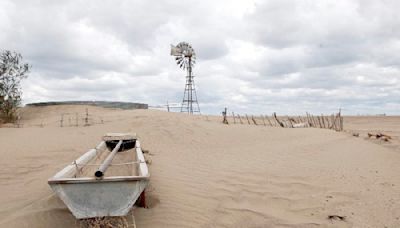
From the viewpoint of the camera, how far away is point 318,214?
4.80 m

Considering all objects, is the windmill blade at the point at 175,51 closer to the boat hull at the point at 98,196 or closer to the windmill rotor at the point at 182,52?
the windmill rotor at the point at 182,52

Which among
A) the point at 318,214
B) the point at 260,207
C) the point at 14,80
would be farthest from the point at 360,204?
the point at 14,80

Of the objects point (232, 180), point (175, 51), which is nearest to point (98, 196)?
point (232, 180)

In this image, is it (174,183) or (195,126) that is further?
(195,126)

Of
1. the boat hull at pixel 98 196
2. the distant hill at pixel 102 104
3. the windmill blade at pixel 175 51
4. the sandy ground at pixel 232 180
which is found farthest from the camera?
the windmill blade at pixel 175 51

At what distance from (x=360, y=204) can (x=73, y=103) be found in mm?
19055

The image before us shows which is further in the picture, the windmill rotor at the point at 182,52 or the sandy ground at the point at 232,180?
the windmill rotor at the point at 182,52

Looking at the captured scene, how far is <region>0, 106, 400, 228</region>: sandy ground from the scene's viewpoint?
4605mm

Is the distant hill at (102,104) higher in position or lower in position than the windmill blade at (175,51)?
lower

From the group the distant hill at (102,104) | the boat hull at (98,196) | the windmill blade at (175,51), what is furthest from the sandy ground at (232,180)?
the windmill blade at (175,51)

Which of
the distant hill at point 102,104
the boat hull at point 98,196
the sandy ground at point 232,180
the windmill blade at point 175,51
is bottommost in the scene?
the sandy ground at point 232,180

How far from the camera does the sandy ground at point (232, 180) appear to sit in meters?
4.61

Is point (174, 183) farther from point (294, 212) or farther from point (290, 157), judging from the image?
point (290, 157)

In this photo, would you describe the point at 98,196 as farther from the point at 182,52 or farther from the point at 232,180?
the point at 182,52
